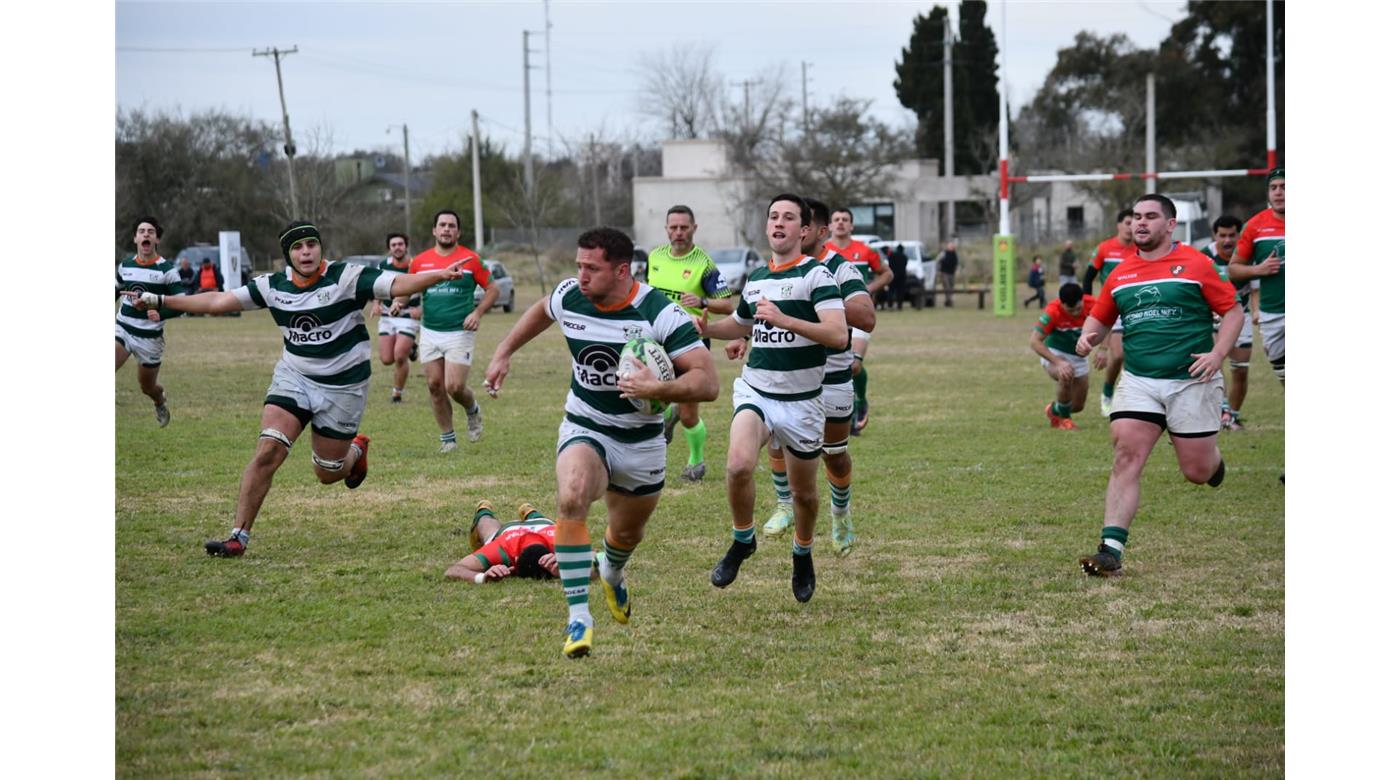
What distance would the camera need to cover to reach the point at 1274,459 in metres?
12.8

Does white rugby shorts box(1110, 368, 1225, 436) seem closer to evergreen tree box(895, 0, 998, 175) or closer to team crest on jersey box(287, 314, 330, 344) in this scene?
team crest on jersey box(287, 314, 330, 344)

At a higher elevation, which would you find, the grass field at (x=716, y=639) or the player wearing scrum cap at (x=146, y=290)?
the player wearing scrum cap at (x=146, y=290)

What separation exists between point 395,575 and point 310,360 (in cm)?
156

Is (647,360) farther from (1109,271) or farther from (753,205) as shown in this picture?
(753,205)

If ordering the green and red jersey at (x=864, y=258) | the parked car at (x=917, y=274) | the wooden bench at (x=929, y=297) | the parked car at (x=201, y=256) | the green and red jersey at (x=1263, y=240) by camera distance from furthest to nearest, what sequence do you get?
the wooden bench at (x=929, y=297) → the parked car at (x=917, y=274) → the parked car at (x=201, y=256) → the green and red jersey at (x=864, y=258) → the green and red jersey at (x=1263, y=240)

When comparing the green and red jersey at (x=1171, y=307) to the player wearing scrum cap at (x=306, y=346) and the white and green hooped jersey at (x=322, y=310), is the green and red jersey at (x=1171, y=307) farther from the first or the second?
the white and green hooped jersey at (x=322, y=310)

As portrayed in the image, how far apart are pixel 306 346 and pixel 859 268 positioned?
556cm

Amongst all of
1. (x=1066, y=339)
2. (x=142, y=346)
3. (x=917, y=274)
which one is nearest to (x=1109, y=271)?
(x=1066, y=339)

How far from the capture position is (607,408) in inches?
261

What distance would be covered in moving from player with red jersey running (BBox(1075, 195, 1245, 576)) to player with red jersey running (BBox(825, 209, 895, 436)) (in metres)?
3.74

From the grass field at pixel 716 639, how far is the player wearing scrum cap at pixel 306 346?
0.52 metres

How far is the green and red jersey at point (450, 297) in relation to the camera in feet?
46.0

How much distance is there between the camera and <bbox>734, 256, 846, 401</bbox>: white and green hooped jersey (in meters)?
7.81

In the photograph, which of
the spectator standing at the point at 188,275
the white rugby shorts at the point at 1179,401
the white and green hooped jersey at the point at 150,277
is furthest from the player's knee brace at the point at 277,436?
the spectator standing at the point at 188,275
